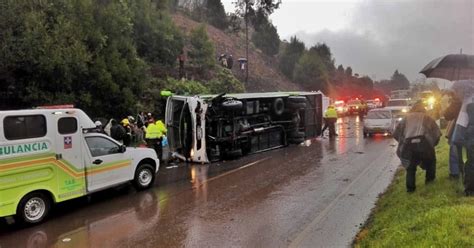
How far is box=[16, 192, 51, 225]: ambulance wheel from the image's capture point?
8.65 meters

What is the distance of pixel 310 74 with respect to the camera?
5744 centimetres

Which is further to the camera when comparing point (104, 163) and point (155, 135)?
point (155, 135)

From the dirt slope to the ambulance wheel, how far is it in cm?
3557

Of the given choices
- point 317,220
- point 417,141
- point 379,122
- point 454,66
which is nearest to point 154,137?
point 317,220

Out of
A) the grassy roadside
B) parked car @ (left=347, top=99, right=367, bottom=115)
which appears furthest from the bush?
the grassy roadside

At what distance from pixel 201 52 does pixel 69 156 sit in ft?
90.1

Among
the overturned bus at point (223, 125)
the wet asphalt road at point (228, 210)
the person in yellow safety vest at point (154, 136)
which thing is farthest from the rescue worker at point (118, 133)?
the wet asphalt road at point (228, 210)

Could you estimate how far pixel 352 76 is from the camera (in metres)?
88.4

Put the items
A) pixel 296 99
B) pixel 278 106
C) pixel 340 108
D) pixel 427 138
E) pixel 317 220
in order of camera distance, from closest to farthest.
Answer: pixel 317 220, pixel 427 138, pixel 278 106, pixel 296 99, pixel 340 108

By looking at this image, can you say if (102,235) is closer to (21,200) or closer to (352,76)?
(21,200)

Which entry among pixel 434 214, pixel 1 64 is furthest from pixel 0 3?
pixel 434 214

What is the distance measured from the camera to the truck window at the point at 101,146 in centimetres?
1027

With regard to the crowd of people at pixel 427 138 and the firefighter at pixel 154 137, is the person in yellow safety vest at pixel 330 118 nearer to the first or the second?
the firefighter at pixel 154 137

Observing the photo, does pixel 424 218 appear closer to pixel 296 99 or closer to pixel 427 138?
pixel 427 138
